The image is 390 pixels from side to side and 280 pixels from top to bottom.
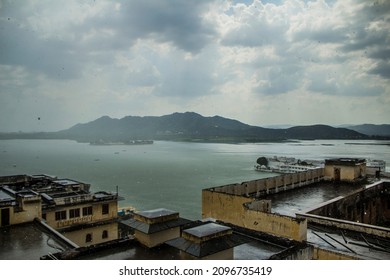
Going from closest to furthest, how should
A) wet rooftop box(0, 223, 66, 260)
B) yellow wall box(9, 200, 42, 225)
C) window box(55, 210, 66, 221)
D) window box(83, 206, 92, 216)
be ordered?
wet rooftop box(0, 223, 66, 260) < yellow wall box(9, 200, 42, 225) < window box(55, 210, 66, 221) < window box(83, 206, 92, 216)

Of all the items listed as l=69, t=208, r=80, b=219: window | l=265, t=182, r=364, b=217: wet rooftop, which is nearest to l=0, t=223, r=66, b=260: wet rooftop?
l=69, t=208, r=80, b=219: window

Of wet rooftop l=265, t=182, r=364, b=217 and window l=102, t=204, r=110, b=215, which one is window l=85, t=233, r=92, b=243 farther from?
wet rooftop l=265, t=182, r=364, b=217

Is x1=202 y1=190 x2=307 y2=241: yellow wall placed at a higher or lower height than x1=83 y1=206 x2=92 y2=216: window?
higher

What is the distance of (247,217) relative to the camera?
1074cm

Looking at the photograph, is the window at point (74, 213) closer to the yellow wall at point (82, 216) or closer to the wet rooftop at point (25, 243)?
the yellow wall at point (82, 216)

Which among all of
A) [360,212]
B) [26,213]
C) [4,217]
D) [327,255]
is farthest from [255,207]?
[4,217]

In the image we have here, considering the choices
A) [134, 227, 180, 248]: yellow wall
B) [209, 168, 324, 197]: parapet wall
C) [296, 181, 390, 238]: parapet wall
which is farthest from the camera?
[209, 168, 324, 197]: parapet wall

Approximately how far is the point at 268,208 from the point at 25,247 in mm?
7528

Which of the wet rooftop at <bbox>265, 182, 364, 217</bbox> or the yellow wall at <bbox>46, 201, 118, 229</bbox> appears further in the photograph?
the yellow wall at <bbox>46, 201, 118, 229</bbox>

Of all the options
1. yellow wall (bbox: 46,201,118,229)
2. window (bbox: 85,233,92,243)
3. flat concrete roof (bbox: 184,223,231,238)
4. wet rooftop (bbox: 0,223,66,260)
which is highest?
flat concrete roof (bbox: 184,223,231,238)

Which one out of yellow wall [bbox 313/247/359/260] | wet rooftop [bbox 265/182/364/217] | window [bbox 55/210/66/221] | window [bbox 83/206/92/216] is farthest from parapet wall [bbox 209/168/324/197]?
window [bbox 55/210/66/221]

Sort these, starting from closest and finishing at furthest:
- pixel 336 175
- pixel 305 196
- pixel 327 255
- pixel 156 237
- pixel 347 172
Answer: pixel 156 237, pixel 327 255, pixel 305 196, pixel 347 172, pixel 336 175

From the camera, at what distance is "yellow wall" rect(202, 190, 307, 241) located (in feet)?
29.6

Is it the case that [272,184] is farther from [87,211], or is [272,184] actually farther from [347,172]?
[87,211]
